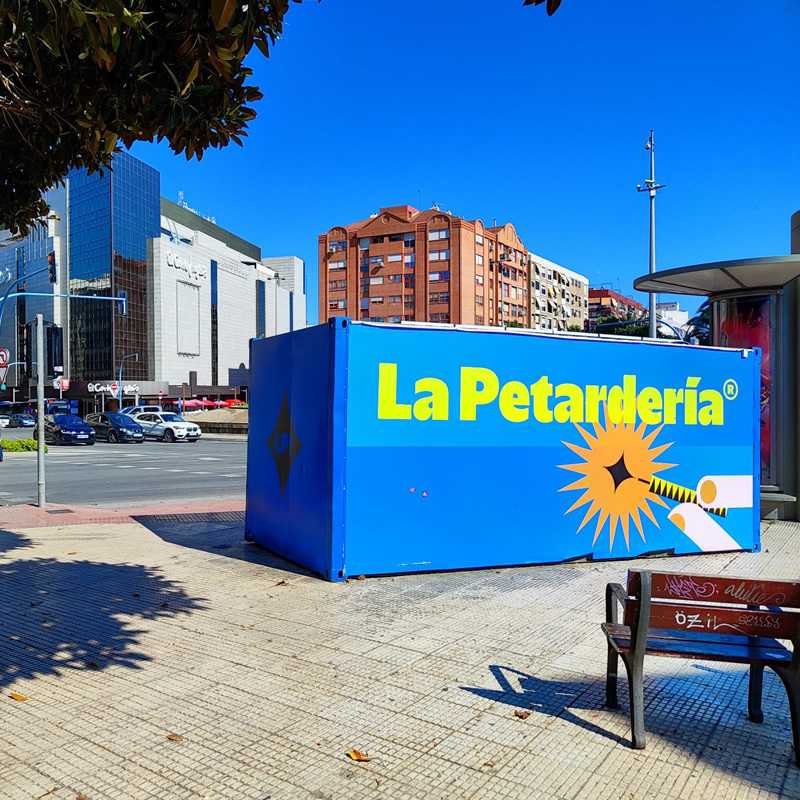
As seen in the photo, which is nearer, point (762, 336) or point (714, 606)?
point (714, 606)

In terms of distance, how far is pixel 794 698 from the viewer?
356 centimetres

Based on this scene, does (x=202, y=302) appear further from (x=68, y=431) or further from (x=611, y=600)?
(x=611, y=600)

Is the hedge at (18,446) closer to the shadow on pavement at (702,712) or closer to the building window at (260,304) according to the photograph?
the shadow on pavement at (702,712)

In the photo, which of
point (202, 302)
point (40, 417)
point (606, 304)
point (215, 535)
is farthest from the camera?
Result: point (606, 304)

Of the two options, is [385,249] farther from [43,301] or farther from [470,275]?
[43,301]

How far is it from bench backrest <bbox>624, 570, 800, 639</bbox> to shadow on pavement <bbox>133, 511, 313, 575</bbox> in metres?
4.37

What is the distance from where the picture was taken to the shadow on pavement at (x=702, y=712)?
3.50 meters

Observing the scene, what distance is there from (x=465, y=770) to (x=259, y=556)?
5306 mm

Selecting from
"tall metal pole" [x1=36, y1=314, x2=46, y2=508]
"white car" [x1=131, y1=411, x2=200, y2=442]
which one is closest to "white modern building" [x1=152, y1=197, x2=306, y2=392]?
"white car" [x1=131, y1=411, x2=200, y2=442]

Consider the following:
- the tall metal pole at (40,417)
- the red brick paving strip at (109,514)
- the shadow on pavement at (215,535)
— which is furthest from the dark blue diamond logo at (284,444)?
the tall metal pole at (40,417)

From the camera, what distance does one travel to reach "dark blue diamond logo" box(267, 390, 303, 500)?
26.0 ft

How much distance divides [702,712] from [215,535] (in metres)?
7.16

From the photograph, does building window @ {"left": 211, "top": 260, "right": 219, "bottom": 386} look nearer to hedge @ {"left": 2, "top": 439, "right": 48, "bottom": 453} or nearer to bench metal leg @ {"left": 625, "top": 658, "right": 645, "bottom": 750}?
hedge @ {"left": 2, "top": 439, "right": 48, "bottom": 453}

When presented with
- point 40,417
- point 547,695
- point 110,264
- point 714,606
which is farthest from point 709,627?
point 110,264
